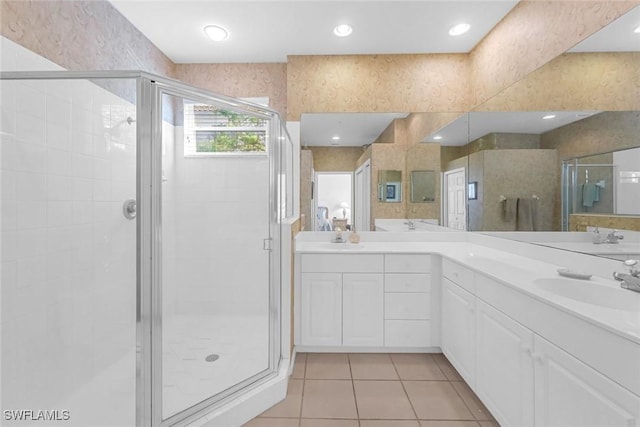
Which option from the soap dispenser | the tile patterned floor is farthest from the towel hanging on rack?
the tile patterned floor

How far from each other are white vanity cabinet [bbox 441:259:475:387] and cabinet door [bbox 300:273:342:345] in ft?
2.55

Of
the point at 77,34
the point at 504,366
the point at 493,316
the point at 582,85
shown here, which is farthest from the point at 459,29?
the point at 77,34

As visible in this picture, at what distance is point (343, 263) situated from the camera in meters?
2.16

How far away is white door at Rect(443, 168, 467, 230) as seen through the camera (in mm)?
2454

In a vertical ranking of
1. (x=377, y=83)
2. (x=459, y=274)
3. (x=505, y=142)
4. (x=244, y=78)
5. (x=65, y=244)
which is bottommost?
(x=459, y=274)

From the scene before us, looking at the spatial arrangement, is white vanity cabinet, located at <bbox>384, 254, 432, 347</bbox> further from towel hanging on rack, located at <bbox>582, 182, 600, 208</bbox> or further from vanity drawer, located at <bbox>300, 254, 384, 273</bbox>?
towel hanging on rack, located at <bbox>582, 182, 600, 208</bbox>

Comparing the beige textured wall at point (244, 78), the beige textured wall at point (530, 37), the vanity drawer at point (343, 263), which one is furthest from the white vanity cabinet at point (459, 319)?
the beige textured wall at point (244, 78)

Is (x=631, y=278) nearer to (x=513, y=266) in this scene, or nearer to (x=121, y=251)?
(x=513, y=266)

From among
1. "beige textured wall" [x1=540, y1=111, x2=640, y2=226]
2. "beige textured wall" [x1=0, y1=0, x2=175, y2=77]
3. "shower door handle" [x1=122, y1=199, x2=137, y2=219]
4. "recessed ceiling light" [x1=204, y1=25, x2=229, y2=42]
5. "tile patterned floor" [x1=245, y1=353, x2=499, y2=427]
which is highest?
"recessed ceiling light" [x1=204, y1=25, x2=229, y2=42]

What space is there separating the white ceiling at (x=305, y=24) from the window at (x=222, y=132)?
0.83 meters

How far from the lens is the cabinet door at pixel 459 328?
1679 millimetres

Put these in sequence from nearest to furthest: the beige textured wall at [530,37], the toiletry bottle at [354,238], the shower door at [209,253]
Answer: the shower door at [209,253]
the beige textured wall at [530,37]
the toiletry bottle at [354,238]

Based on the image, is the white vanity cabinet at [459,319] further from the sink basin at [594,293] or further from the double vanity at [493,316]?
the sink basin at [594,293]

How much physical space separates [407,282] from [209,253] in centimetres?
157
